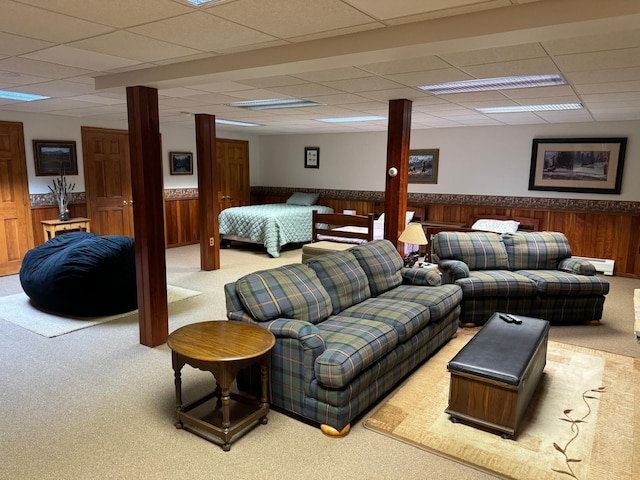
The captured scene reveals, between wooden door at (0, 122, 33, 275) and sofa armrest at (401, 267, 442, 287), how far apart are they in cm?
537

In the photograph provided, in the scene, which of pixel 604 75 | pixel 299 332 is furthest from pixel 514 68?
pixel 299 332

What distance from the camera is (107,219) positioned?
24.2 ft

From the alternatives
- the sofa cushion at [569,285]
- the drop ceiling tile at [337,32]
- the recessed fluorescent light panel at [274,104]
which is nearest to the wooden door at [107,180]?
the recessed fluorescent light panel at [274,104]

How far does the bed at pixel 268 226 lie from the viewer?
299 inches

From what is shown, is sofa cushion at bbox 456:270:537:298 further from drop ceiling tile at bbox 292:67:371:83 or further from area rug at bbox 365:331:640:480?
drop ceiling tile at bbox 292:67:371:83

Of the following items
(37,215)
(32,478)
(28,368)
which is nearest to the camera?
(32,478)

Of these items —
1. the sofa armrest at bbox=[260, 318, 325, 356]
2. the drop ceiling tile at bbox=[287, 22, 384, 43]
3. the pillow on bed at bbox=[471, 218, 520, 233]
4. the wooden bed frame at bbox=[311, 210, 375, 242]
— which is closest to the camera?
the drop ceiling tile at bbox=[287, 22, 384, 43]

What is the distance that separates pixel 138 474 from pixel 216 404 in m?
0.69

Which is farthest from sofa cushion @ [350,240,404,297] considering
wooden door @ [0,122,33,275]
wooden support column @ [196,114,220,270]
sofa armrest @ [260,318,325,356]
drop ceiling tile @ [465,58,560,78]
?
wooden door @ [0,122,33,275]

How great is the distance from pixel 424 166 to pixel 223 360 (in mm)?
6416

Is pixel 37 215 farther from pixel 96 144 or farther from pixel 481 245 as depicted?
pixel 481 245

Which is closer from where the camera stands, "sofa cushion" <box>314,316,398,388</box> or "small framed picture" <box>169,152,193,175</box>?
"sofa cushion" <box>314,316,398,388</box>

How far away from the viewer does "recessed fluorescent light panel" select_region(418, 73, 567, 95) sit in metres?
3.66

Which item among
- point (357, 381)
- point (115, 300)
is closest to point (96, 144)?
point (115, 300)
